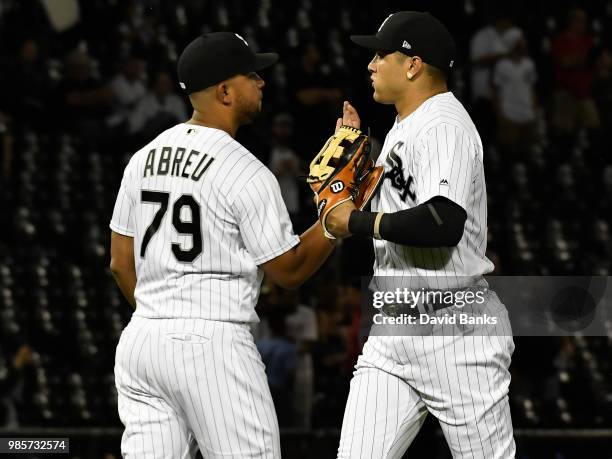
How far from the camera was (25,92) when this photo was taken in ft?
32.2

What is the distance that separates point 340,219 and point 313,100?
587 cm

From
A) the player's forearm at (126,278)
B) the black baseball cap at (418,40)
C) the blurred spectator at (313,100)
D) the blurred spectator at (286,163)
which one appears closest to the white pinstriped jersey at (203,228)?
the player's forearm at (126,278)

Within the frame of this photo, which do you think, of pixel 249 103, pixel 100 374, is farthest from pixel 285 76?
pixel 249 103

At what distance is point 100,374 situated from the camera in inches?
318

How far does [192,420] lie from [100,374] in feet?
15.3

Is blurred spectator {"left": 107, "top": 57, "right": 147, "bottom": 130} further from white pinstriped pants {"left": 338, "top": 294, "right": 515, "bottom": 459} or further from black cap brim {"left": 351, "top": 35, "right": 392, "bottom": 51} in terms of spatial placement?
white pinstriped pants {"left": 338, "top": 294, "right": 515, "bottom": 459}

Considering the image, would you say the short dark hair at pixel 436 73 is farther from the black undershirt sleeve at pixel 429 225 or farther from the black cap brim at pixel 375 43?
the black undershirt sleeve at pixel 429 225

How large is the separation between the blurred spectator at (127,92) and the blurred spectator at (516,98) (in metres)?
2.96

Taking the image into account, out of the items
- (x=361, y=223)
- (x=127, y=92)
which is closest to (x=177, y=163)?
(x=361, y=223)

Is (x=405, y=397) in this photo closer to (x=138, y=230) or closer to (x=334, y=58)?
(x=138, y=230)

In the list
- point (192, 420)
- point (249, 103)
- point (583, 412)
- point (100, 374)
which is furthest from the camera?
point (100, 374)

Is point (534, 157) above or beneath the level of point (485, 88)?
beneath

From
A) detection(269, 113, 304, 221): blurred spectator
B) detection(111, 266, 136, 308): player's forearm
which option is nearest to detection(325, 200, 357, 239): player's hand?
detection(111, 266, 136, 308): player's forearm

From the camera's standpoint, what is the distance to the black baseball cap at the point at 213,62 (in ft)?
12.5
